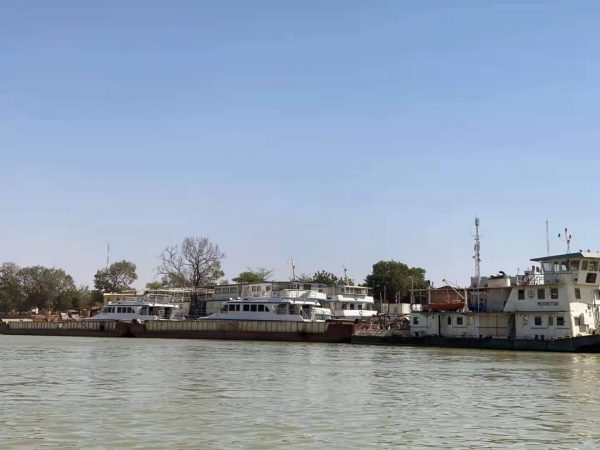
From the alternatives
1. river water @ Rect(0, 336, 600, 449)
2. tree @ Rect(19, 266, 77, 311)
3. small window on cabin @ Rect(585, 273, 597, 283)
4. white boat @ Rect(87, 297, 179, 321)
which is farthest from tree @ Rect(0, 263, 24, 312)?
small window on cabin @ Rect(585, 273, 597, 283)

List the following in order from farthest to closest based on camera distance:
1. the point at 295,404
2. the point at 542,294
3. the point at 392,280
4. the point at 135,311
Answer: the point at 392,280
the point at 135,311
the point at 542,294
the point at 295,404

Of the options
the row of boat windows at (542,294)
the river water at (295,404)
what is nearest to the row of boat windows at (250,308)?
the row of boat windows at (542,294)

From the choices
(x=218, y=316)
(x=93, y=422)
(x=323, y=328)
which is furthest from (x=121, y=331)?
(x=93, y=422)

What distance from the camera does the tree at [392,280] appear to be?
118 metres

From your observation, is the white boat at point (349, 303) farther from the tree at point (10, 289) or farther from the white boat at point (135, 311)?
the tree at point (10, 289)

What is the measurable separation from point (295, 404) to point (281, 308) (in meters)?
48.5

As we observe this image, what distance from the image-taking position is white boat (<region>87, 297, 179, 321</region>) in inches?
3137

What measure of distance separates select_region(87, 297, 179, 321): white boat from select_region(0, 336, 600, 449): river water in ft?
131

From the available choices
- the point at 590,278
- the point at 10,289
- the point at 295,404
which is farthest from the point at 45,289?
the point at 295,404

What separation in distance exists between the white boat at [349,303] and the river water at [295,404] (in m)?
34.5

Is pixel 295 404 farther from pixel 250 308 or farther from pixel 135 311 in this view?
pixel 135 311

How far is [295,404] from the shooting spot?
2242cm

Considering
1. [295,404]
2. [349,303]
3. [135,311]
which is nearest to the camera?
[295,404]

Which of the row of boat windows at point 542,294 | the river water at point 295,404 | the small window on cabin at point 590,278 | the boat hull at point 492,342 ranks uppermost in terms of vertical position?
the small window on cabin at point 590,278
